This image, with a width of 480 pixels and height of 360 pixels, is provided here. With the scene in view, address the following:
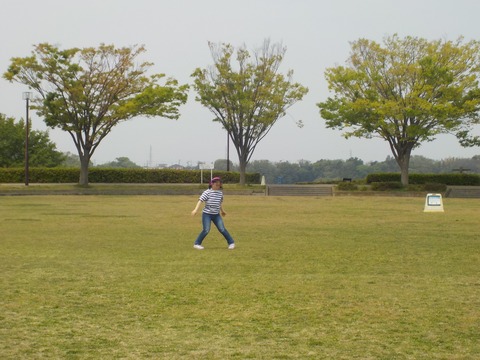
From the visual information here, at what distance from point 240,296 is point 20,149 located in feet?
217

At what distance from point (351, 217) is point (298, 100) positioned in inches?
1150

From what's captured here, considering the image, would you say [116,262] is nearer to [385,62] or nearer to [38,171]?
[385,62]

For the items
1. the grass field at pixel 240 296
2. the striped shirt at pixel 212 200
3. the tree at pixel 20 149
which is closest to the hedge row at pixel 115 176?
the tree at pixel 20 149

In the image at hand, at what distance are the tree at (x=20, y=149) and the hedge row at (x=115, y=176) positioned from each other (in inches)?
491

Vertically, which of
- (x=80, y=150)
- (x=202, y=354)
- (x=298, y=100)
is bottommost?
(x=202, y=354)

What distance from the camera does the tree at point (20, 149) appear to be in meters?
69.3

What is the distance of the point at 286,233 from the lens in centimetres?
1752

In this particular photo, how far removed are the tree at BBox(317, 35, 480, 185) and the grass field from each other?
30.6 m

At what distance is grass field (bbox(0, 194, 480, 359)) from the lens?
6180 mm

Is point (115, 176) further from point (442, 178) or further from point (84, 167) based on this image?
point (442, 178)

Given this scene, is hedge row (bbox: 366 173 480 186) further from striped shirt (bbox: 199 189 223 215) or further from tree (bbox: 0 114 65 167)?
striped shirt (bbox: 199 189 223 215)

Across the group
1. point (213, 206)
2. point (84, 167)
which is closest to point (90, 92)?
point (84, 167)

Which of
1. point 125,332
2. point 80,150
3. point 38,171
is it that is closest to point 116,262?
point 125,332

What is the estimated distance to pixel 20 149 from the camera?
70.8 metres
